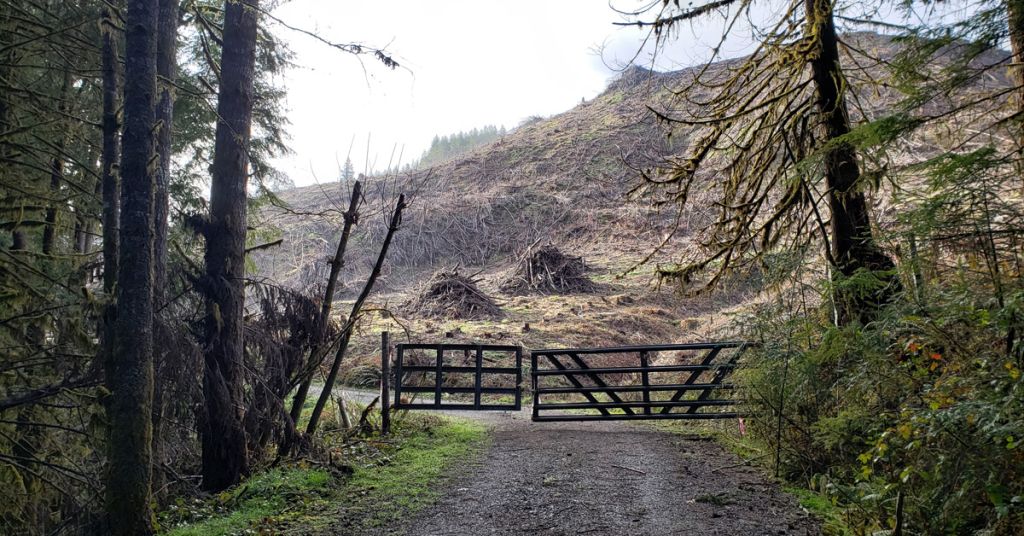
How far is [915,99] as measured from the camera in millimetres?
4660

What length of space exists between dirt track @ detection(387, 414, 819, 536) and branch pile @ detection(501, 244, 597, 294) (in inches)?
731

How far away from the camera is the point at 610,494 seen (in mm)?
6805

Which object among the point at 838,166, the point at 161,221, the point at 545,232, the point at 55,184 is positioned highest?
the point at 545,232

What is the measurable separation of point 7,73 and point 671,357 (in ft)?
47.8

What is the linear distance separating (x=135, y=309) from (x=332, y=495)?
2954 millimetres

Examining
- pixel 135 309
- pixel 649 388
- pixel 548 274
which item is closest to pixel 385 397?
pixel 649 388

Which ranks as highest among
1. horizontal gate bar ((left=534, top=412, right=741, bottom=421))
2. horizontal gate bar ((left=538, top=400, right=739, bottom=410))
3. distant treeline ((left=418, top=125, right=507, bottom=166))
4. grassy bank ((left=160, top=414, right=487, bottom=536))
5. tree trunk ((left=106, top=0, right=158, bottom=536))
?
distant treeline ((left=418, top=125, right=507, bottom=166))

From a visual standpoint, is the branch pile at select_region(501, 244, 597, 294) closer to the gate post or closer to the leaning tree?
the gate post

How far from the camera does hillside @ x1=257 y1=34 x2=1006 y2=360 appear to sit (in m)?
22.5

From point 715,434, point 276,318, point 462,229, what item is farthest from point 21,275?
point 462,229

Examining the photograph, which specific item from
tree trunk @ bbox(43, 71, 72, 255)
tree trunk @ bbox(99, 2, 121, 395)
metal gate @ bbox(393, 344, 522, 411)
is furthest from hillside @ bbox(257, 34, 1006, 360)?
tree trunk @ bbox(99, 2, 121, 395)

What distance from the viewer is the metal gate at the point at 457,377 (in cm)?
1152

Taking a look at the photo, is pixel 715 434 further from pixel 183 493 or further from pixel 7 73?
pixel 7 73

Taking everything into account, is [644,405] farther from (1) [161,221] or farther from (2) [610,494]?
(1) [161,221]
